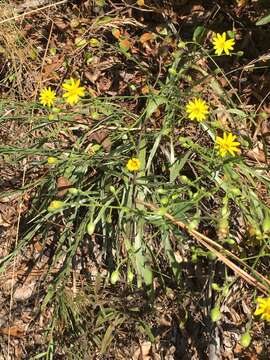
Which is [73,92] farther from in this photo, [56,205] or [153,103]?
[56,205]

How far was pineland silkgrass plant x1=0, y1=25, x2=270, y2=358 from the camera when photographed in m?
2.34

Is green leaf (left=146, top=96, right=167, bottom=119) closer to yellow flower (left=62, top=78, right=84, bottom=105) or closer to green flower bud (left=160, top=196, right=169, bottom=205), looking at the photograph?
yellow flower (left=62, top=78, right=84, bottom=105)

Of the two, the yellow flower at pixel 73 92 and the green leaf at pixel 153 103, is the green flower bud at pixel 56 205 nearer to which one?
the yellow flower at pixel 73 92

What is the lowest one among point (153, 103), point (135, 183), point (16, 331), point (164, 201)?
point (16, 331)

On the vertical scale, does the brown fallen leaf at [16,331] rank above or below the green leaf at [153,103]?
below

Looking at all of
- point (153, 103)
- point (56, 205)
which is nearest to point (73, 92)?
point (153, 103)

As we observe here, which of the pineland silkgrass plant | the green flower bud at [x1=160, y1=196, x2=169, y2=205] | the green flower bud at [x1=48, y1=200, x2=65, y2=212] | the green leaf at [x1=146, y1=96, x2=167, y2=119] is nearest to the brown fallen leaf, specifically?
the pineland silkgrass plant

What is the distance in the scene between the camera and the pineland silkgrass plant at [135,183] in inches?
92.0

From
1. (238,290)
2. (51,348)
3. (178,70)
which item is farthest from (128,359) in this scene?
(178,70)

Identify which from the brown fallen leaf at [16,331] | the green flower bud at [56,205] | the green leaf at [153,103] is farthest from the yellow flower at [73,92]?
the brown fallen leaf at [16,331]

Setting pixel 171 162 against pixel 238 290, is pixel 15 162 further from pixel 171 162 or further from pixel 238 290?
pixel 238 290

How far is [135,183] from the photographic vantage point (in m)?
2.37

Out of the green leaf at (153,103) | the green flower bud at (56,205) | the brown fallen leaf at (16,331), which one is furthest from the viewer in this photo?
the brown fallen leaf at (16,331)

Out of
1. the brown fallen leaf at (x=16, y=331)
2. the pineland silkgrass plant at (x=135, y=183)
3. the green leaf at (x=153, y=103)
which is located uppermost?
the green leaf at (x=153, y=103)
